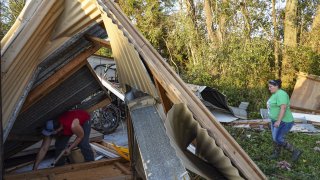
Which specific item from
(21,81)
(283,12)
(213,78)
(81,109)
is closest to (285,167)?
(81,109)

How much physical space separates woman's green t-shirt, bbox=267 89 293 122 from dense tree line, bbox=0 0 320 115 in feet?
19.4

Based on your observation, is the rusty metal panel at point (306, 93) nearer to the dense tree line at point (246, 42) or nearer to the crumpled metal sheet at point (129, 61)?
the dense tree line at point (246, 42)

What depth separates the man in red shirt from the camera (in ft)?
18.9

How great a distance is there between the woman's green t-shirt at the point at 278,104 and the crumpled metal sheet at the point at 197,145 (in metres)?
4.54

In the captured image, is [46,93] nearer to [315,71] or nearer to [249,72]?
[249,72]

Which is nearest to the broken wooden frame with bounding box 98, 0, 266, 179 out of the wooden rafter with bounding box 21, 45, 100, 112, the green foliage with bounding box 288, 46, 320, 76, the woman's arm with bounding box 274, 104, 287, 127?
the wooden rafter with bounding box 21, 45, 100, 112

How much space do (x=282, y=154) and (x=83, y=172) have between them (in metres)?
4.00

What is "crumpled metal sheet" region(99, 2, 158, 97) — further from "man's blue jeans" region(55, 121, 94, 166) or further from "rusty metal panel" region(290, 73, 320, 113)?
"rusty metal panel" region(290, 73, 320, 113)

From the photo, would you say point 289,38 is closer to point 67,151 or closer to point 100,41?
point 67,151

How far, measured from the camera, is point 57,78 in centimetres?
460

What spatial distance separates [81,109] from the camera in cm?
625

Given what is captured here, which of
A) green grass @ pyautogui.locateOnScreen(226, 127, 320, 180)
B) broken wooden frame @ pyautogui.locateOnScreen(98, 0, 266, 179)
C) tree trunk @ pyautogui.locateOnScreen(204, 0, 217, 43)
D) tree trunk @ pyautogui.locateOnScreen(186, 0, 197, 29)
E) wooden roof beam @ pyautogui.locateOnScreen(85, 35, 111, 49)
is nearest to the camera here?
broken wooden frame @ pyautogui.locateOnScreen(98, 0, 266, 179)

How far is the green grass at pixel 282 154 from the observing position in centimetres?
604

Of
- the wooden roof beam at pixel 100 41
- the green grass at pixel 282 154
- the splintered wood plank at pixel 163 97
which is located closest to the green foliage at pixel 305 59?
the green grass at pixel 282 154
